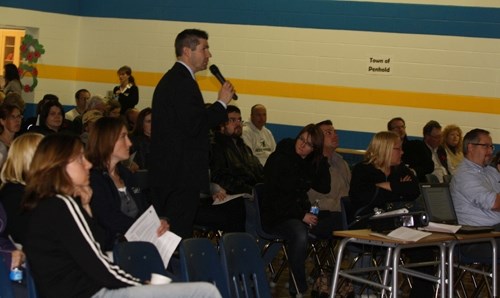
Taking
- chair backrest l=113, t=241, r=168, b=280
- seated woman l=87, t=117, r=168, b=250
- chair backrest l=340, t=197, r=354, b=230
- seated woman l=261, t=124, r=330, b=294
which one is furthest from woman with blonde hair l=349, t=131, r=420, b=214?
chair backrest l=113, t=241, r=168, b=280

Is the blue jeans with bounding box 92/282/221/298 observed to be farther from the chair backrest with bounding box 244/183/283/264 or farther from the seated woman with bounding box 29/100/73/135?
the seated woman with bounding box 29/100/73/135

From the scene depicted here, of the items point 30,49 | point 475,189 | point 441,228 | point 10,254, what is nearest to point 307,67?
point 30,49

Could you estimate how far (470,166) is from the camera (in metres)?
7.20

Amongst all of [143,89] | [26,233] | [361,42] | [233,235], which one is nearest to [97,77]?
[143,89]

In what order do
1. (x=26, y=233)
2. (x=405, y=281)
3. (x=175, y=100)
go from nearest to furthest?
(x=26, y=233)
(x=175, y=100)
(x=405, y=281)

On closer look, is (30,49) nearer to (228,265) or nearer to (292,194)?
(292,194)

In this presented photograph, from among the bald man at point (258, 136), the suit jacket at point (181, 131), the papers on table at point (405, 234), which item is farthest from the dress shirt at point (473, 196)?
the bald man at point (258, 136)

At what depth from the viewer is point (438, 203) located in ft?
22.7

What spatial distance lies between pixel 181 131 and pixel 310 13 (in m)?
7.17

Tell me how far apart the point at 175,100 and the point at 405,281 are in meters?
3.28

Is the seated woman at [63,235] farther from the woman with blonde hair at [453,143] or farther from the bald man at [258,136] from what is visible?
the woman with blonde hair at [453,143]

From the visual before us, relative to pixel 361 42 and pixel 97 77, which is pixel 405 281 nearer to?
pixel 361 42

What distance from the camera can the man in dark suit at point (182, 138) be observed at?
6.03 metres

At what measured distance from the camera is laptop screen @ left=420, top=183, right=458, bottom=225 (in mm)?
6840
